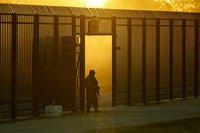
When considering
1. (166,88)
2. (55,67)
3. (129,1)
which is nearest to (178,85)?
(166,88)

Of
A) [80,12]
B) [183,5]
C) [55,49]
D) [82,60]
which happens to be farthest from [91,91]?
[183,5]

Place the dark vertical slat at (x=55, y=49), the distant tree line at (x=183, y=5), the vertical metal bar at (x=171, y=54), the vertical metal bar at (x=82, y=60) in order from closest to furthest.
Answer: the dark vertical slat at (x=55, y=49)
the vertical metal bar at (x=82, y=60)
the vertical metal bar at (x=171, y=54)
the distant tree line at (x=183, y=5)

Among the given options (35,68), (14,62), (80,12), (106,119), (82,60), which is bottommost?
(106,119)

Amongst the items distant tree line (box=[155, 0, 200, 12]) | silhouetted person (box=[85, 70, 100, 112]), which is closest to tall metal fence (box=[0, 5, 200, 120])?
silhouetted person (box=[85, 70, 100, 112])

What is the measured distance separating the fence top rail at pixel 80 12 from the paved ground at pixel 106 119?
361cm

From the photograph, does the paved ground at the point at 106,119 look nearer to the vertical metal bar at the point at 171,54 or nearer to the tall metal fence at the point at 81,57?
the tall metal fence at the point at 81,57

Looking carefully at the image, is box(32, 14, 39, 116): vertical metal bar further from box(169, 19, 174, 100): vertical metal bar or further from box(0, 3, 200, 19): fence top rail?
box(169, 19, 174, 100): vertical metal bar

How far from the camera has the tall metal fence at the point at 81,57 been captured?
24.0 m

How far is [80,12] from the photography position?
2852cm

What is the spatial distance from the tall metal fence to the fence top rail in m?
0.04

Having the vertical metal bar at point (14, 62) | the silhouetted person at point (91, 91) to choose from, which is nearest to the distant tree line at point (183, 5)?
the silhouetted person at point (91, 91)

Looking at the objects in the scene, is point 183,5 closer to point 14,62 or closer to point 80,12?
point 80,12

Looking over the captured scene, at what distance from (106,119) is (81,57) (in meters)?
3.21

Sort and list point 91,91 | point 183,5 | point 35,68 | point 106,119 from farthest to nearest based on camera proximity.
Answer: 1. point 183,5
2. point 91,91
3. point 35,68
4. point 106,119
